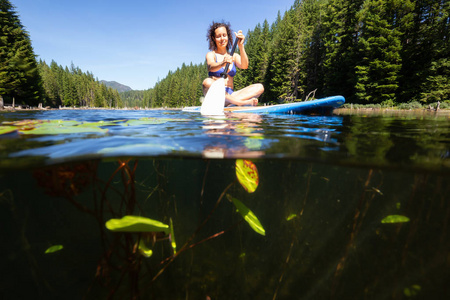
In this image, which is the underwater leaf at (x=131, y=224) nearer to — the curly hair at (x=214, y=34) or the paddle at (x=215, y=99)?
the paddle at (x=215, y=99)

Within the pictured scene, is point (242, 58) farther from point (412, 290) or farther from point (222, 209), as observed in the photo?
point (412, 290)

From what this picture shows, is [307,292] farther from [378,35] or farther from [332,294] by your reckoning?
[378,35]

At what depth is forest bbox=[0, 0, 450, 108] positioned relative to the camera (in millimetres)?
20438

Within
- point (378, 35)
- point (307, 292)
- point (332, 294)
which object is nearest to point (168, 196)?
point (307, 292)

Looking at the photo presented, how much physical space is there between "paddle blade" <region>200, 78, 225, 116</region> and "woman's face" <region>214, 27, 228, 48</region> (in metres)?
1.65

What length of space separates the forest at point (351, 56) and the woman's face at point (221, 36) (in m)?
5.78

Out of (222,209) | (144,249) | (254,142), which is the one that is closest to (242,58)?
(222,209)

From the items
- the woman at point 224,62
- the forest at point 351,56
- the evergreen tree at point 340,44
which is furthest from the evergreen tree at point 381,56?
the woman at point 224,62

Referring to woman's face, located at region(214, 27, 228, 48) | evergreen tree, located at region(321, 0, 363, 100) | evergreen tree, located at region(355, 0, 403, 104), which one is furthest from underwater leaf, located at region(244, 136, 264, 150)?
evergreen tree, located at region(321, 0, 363, 100)

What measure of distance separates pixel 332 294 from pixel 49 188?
515cm

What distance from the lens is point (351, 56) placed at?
86.4 ft

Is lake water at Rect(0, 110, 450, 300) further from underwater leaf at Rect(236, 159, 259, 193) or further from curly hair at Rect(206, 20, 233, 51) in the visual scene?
curly hair at Rect(206, 20, 233, 51)

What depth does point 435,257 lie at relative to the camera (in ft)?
11.9

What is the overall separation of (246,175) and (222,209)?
393 centimetres
